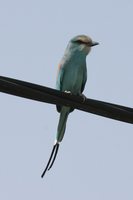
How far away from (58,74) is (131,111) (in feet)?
8.84

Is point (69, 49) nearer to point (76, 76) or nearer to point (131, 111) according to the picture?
point (76, 76)

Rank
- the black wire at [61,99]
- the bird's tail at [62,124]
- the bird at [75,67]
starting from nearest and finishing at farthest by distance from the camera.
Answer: the black wire at [61,99]
the bird's tail at [62,124]
the bird at [75,67]

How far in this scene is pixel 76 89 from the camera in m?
6.77

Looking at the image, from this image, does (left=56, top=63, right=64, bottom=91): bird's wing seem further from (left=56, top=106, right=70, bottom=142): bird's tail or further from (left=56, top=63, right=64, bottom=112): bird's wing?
(left=56, top=106, right=70, bottom=142): bird's tail

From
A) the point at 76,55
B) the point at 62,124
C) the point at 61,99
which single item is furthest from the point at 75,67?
the point at 61,99

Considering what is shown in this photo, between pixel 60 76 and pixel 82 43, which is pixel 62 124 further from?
pixel 82 43

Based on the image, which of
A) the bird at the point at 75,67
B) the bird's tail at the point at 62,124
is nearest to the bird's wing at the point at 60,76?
the bird at the point at 75,67

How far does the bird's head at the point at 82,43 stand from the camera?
6.80m

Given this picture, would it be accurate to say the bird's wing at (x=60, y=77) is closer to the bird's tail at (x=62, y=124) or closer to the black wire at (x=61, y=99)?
the bird's tail at (x=62, y=124)

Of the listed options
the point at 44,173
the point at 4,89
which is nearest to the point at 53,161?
the point at 44,173

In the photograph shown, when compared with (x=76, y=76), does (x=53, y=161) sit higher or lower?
lower

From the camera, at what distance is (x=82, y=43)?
686 cm

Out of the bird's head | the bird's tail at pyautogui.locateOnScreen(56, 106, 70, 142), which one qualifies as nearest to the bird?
the bird's head

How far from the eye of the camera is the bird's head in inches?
268
